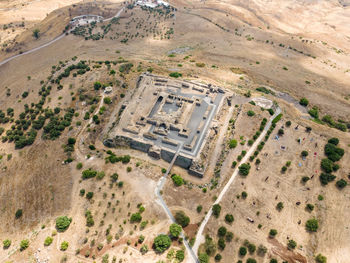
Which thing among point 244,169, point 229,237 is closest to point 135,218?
point 229,237

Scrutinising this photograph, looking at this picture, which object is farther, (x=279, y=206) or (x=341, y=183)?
(x=341, y=183)

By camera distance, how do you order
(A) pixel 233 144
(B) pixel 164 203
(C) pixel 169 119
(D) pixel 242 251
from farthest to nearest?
1. (C) pixel 169 119
2. (A) pixel 233 144
3. (B) pixel 164 203
4. (D) pixel 242 251

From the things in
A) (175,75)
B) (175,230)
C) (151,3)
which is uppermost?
(151,3)

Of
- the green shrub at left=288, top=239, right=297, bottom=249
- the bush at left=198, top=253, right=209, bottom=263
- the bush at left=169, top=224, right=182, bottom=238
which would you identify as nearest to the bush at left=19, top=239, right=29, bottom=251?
the bush at left=169, top=224, right=182, bottom=238

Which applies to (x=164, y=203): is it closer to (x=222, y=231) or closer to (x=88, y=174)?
(x=222, y=231)

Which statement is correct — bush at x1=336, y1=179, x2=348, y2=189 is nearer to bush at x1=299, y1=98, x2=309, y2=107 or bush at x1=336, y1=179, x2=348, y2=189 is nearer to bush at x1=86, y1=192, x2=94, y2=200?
bush at x1=299, y1=98, x2=309, y2=107

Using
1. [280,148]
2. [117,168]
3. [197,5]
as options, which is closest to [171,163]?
[117,168]

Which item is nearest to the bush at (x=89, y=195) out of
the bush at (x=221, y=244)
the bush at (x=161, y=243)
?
the bush at (x=161, y=243)
